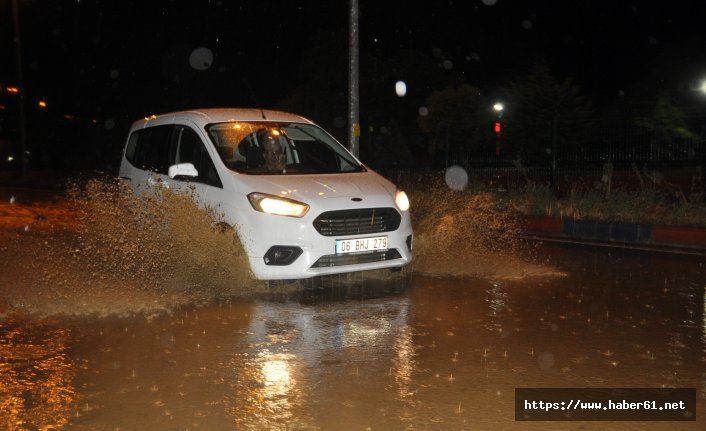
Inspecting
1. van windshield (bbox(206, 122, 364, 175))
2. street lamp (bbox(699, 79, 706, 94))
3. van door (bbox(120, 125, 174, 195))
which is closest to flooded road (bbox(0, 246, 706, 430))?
van windshield (bbox(206, 122, 364, 175))

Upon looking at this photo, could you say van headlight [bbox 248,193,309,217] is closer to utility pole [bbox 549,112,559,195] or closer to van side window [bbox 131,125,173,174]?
van side window [bbox 131,125,173,174]

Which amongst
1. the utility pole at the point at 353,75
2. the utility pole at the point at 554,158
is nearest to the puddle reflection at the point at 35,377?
Result: the utility pole at the point at 353,75

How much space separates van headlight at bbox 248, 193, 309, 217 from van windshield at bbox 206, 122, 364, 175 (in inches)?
22.1

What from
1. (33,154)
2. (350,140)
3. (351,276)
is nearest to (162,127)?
(351,276)

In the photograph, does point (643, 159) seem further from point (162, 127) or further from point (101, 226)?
point (101, 226)

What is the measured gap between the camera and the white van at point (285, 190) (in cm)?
723

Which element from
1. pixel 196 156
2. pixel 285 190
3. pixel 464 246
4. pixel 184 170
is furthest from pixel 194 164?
pixel 464 246

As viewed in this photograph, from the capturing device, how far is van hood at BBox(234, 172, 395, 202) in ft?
24.2

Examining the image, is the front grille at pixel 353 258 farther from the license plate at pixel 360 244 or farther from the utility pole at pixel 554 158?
the utility pole at pixel 554 158

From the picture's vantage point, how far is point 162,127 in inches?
371

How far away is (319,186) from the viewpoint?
7574mm

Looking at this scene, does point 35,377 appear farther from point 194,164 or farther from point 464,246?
point 464,246

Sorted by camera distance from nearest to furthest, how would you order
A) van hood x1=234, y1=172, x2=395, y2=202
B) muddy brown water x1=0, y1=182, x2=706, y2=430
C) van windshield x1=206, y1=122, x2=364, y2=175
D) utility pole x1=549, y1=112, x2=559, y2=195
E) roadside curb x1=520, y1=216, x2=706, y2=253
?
muddy brown water x1=0, y1=182, x2=706, y2=430, van hood x1=234, y1=172, x2=395, y2=202, van windshield x1=206, y1=122, x2=364, y2=175, roadside curb x1=520, y1=216, x2=706, y2=253, utility pole x1=549, y1=112, x2=559, y2=195

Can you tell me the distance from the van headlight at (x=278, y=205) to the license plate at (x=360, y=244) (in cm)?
47
